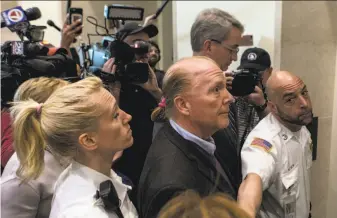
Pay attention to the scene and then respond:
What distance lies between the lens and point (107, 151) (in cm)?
103

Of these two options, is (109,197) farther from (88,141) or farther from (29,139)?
(29,139)

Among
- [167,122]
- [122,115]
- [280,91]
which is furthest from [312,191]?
[122,115]

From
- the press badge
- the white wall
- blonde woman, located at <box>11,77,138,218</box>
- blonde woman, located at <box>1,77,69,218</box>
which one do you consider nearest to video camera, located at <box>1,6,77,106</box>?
blonde woman, located at <box>1,77,69,218</box>

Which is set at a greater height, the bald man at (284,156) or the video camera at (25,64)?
the video camera at (25,64)

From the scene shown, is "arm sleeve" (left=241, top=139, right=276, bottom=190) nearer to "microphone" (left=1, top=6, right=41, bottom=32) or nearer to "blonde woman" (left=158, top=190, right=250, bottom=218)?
"blonde woman" (left=158, top=190, right=250, bottom=218)

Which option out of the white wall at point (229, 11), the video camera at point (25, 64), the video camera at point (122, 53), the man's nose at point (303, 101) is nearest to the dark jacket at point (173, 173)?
the man's nose at point (303, 101)

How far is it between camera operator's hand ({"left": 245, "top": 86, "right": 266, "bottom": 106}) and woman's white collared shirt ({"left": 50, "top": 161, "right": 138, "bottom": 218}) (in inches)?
21.2

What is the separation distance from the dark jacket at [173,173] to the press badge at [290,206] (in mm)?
161

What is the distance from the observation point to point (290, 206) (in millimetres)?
1108

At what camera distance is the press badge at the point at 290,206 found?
1102 mm

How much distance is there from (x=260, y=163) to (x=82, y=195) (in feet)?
1.47

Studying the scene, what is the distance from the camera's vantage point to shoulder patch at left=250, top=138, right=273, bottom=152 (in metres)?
1.12

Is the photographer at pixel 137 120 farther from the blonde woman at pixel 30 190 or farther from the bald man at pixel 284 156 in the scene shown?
the bald man at pixel 284 156

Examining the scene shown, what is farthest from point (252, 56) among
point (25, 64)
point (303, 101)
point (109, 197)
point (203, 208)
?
point (203, 208)
